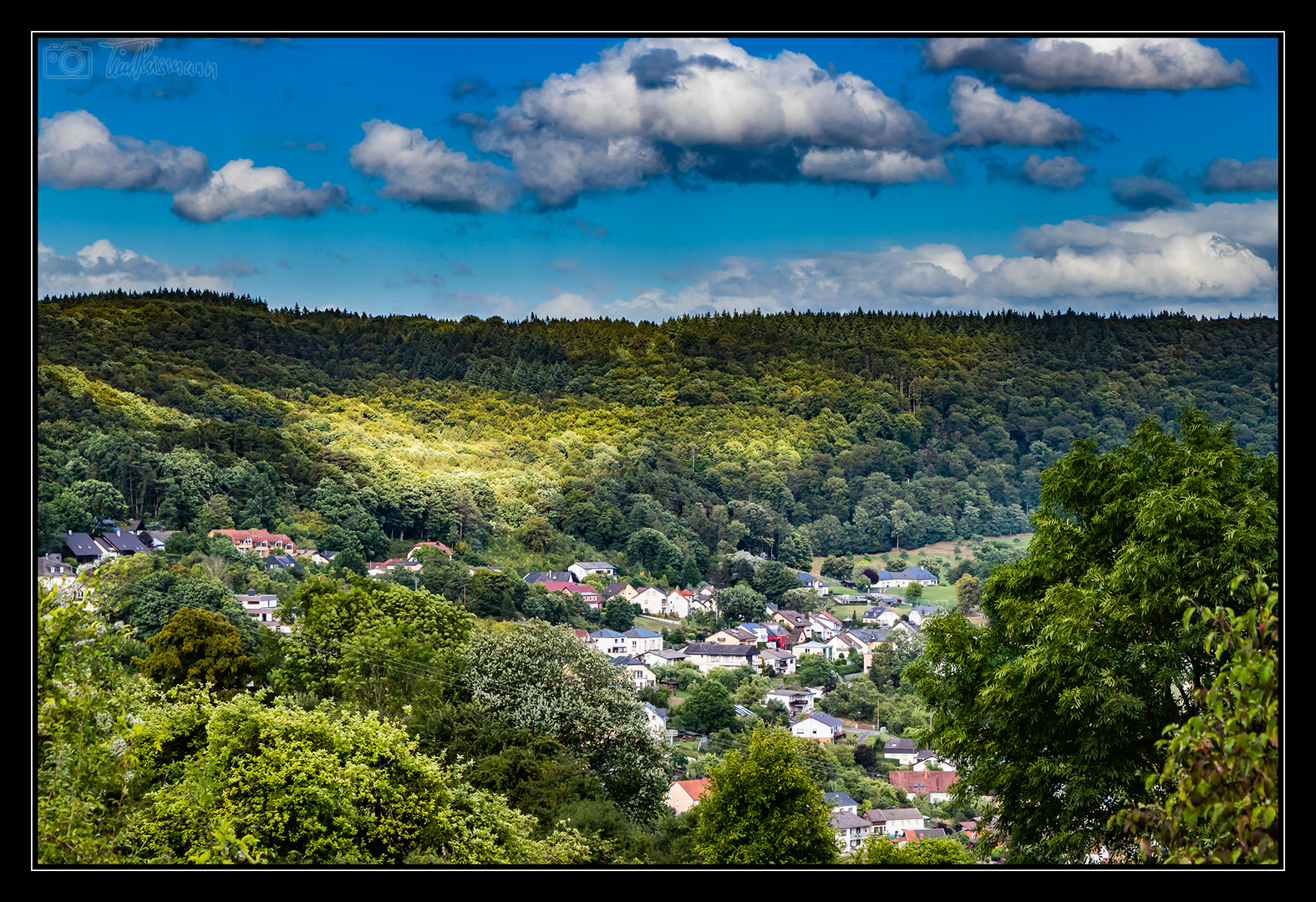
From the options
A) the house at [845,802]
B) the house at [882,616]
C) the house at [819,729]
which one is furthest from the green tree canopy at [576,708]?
the house at [882,616]

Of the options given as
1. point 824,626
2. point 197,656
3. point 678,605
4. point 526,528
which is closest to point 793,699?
point 824,626

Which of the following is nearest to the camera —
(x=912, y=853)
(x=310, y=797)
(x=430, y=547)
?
(x=310, y=797)

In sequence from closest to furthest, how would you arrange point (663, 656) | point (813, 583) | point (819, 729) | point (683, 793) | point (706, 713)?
point (683, 793)
point (706, 713)
point (819, 729)
point (663, 656)
point (813, 583)

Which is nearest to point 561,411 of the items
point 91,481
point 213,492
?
point 213,492

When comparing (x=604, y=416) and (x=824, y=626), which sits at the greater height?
(x=604, y=416)

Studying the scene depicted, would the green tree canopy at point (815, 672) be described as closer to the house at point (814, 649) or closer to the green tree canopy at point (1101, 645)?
the house at point (814, 649)

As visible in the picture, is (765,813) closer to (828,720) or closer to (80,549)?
(828,720)

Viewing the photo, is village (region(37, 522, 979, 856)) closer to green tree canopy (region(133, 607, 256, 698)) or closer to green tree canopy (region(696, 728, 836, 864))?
green tree canopy (region(133, 607, 256, 698))
